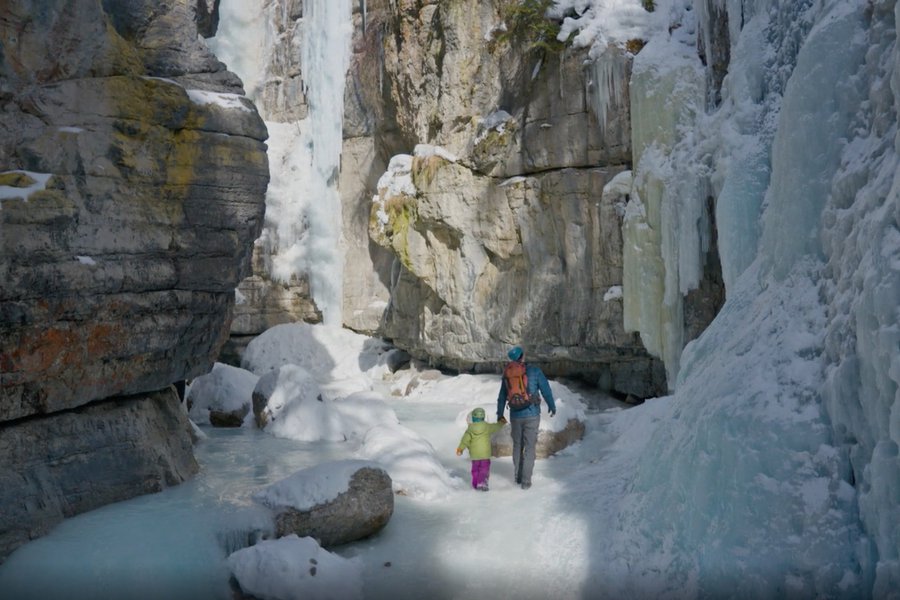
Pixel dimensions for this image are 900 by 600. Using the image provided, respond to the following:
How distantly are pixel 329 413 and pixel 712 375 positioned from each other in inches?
289

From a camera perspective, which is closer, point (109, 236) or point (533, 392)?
point (109, 236)

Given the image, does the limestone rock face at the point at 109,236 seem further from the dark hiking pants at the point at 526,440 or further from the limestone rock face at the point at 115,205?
the dark hiking pants at the point at 526,440

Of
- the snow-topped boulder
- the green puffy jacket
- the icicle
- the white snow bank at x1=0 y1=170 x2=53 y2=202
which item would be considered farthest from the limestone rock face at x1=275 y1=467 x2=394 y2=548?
the icicle

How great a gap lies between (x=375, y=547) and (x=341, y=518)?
37cm

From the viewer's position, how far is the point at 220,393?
531 inches

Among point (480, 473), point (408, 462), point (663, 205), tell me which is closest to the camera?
point (480, 473)

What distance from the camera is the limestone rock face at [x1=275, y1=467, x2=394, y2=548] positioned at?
6.15m

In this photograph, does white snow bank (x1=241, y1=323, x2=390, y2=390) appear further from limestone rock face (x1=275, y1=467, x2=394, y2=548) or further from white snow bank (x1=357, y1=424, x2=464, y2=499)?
limestone rock face (x1=275, y1=467, x2=394, y2=548)

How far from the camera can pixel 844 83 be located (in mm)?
4523

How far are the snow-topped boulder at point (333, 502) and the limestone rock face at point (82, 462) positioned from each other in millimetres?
1554

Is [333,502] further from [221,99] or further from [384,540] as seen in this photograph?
[221,99]

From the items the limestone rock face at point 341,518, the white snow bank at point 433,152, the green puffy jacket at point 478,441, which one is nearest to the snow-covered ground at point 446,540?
the limestone rock face at point 341,518

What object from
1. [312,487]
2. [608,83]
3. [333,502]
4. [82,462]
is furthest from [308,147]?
[333,502]

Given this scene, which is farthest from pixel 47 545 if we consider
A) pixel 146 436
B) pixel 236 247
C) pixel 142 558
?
pixel 236 247
